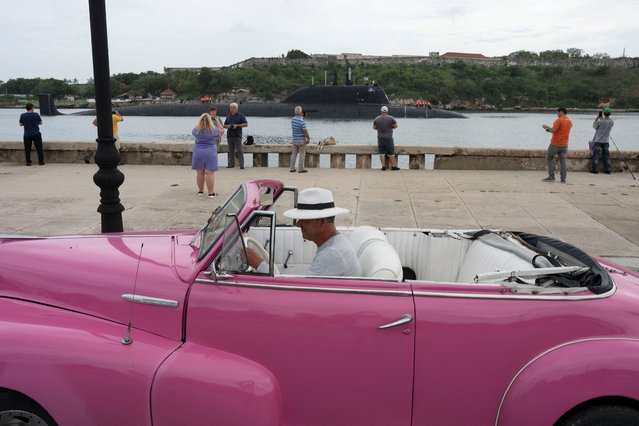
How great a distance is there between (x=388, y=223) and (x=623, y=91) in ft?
302

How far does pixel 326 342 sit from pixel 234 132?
38.0 feet

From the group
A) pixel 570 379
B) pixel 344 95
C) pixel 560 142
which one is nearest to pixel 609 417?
pixel 570 379

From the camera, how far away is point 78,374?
8.23ft

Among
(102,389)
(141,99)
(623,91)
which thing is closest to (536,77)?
(623,91)

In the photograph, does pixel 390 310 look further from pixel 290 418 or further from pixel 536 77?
pixel 536 77

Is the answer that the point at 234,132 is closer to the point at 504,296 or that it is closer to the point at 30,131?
the point at 30,131

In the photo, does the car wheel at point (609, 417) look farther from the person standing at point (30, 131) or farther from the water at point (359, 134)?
the water at point (359, 134)

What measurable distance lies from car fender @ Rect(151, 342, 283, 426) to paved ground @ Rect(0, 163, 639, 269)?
18.5 feet

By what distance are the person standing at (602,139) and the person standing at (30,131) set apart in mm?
Result: 13355

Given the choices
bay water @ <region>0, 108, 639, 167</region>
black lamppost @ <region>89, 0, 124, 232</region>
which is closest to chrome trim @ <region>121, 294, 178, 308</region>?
black lamppost @ <region>89, 0, 124, 232</region>

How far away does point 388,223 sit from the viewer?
27.5ft

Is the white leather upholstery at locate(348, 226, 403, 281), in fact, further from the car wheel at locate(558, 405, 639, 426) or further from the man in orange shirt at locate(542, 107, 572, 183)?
the man in orange shirt at locate(542, 107, 572, 183)

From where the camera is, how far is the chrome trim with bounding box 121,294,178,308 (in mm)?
2775

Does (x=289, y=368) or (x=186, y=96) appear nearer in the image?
(x=289, y=368)
